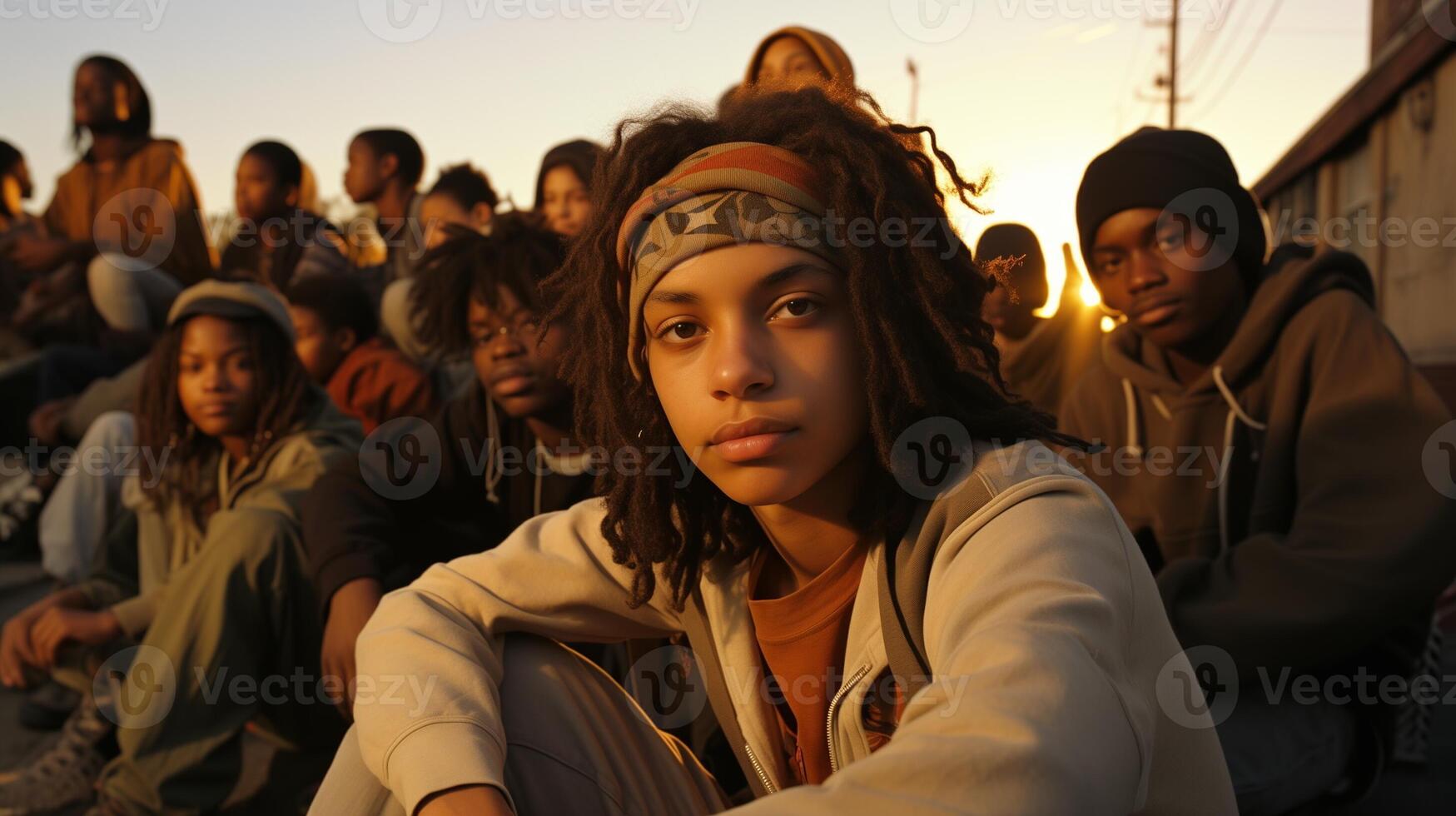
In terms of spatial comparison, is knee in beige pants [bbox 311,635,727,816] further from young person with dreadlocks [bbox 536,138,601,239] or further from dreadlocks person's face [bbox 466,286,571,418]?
young person with dreadlocks [bbox 536,138,601,239]

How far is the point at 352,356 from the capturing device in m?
5.14

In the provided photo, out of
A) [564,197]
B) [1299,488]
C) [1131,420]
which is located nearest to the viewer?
[1299,488]

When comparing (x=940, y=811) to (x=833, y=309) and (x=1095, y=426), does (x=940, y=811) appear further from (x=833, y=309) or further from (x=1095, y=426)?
(x=1095, y=426)

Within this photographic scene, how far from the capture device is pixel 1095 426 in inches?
138

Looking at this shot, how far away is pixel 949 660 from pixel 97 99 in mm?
7971

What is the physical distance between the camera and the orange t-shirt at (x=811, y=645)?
1.82m

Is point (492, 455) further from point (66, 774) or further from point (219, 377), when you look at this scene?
point (66, 774)

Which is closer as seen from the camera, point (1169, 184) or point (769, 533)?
point (769, 533)

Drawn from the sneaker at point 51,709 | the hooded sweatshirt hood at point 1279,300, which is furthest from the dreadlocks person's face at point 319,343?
the hooded sweatshirt hood at point 1279,300

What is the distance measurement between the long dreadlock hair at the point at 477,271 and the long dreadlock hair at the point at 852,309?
1.44 metres

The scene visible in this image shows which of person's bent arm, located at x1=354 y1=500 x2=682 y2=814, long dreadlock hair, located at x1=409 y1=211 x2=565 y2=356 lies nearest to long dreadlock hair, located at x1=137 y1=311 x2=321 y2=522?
long dreadlock hair, located at x1=409 y1=211 x2=565 y2=356

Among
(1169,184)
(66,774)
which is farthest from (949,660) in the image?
(66,774)

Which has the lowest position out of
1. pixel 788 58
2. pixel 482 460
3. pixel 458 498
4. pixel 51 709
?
pixel 51 709

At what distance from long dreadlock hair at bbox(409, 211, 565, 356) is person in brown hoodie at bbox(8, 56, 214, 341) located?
3.74m
